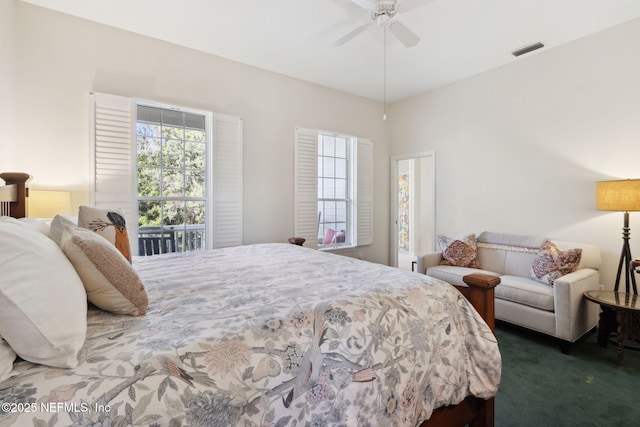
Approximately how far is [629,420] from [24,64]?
5.05m

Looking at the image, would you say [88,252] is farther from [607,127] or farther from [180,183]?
[607,127]

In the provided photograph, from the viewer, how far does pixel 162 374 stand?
2.52 ft

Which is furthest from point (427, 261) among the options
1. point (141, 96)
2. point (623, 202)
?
point (141, 96)

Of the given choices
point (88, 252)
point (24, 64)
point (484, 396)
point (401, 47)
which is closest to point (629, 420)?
point (484, 396)

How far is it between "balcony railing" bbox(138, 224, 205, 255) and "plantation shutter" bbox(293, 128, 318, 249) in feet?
4.13

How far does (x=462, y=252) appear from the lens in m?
3.50

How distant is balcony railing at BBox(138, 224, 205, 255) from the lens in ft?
10.2

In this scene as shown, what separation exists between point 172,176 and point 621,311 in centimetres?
428

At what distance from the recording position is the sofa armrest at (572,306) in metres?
2.39

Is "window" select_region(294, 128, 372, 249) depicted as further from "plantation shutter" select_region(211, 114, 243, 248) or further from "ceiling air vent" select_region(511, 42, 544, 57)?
"ceiling air vent" select_region(511, 42, 544, 57)

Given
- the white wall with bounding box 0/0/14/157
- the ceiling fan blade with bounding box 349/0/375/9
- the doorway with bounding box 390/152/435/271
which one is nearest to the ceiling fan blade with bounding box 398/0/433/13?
the ceiling fan blade with bounding box 349/0/375/9

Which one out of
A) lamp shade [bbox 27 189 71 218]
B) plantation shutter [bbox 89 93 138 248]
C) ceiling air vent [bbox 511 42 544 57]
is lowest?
lamp shade [bbox 27 189 71 218]

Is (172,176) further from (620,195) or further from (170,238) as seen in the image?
(620,195)

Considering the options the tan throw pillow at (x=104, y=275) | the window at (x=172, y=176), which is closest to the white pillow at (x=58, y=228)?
the tan throw pillow at (x=104, y=275)
